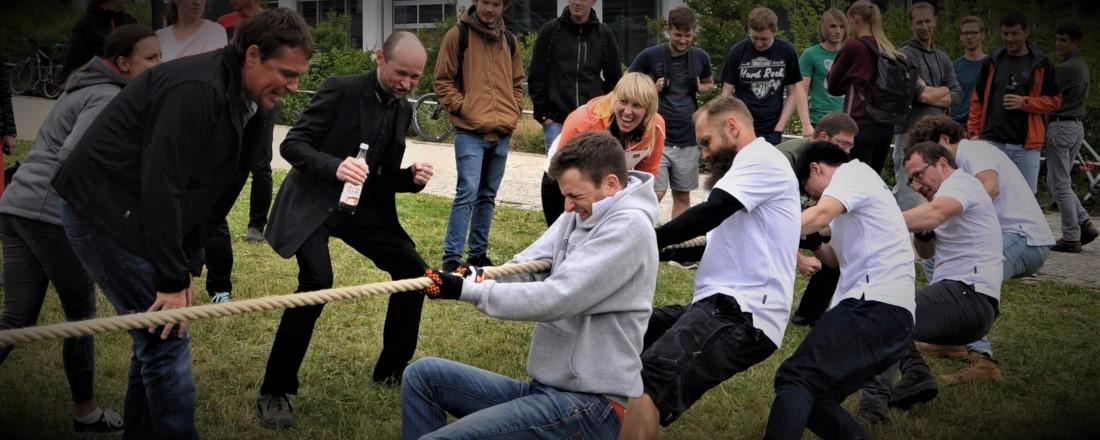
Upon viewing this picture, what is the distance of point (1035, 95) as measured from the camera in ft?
31.0

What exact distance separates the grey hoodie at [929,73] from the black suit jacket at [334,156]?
5.00 metres

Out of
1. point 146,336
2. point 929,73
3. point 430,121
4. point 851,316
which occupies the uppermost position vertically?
point 929,73

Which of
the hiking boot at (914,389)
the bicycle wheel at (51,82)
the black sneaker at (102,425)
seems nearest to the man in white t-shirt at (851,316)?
the hiking boot at (914,389)

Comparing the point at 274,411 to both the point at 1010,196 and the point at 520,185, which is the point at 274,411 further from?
the point at 520,185

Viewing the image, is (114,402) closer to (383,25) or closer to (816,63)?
(816,63)

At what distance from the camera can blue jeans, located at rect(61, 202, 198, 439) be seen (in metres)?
3.79

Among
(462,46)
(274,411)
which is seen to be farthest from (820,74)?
(274,411)

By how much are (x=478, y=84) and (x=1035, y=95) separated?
479 centimetres

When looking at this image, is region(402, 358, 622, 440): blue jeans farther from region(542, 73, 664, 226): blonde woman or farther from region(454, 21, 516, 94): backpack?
region(454, 21, 516, 94): backpack

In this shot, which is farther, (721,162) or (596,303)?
(721,162)

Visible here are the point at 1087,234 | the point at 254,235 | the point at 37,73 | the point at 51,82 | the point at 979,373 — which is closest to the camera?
the point at 979,373

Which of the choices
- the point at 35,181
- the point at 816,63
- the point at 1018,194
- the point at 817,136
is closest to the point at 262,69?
the point at 35,181

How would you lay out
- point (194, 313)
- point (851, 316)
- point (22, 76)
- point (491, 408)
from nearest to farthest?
point (194, 313), point (491, 408), point (851, 316), point (22, 76)

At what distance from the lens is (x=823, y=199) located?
15.9 feet
